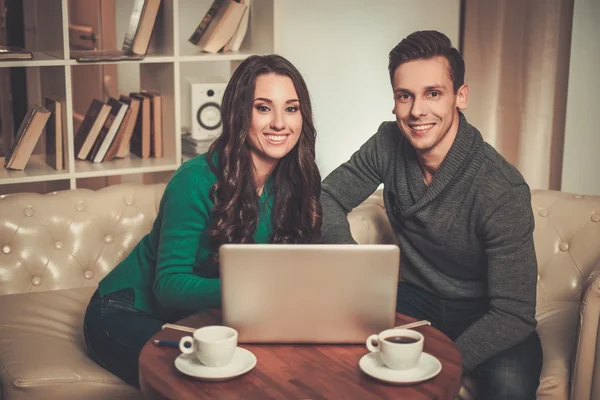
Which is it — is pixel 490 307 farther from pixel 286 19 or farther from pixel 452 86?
pixel 286 19

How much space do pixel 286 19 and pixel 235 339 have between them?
244 cm

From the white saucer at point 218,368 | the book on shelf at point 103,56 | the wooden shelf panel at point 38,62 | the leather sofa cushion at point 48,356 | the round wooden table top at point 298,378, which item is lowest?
the leather sofa cushion at point 48,356

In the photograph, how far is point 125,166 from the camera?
→ 10.1 ft

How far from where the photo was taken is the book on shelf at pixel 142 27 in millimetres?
3004

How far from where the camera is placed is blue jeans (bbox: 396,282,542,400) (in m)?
2.01

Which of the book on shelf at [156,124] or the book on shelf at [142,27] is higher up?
the book on shelf at [142,27]

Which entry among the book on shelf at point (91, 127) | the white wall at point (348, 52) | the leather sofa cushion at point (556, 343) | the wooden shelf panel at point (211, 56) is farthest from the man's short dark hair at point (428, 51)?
the white wall at point (348, 52)

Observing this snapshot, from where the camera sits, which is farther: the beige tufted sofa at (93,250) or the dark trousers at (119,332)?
the beige tufted sofa at (93,250)

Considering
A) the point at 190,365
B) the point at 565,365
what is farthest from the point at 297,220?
the point at 565,365

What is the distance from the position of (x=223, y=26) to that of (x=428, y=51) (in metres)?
1.19

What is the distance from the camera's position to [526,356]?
2074mm

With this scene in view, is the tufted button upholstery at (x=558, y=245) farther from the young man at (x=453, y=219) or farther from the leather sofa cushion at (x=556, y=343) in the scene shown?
the young man at (x=453, y=219)

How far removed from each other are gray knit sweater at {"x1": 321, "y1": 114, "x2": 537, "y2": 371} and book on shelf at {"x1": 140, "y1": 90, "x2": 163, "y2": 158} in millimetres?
975

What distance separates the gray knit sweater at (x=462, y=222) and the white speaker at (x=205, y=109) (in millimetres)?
1016
